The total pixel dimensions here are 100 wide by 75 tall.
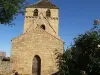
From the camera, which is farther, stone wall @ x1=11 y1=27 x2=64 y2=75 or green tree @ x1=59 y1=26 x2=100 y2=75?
stone wall @ x1=11 y1=27 x2=64 y2=75

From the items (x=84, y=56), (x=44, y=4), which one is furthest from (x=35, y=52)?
(x=84, y=56)

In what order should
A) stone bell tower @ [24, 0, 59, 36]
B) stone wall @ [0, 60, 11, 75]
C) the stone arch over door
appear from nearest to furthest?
stone wall @ [0, 60, 11, 75] → the stone arch over door → stone bell tower @ [24, 0, 59, 36]

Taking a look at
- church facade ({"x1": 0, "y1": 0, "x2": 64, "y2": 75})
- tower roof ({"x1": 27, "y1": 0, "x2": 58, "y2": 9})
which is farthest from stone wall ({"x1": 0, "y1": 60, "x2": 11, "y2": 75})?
tower roof ({"x1": 27, "y1": 0, "x2": 58, "y2": 9})

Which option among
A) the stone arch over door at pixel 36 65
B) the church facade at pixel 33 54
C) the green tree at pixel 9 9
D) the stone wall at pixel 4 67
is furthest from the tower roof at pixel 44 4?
the green tree at pixel 9 9

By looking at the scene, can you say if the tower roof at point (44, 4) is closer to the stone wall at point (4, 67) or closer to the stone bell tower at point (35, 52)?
the stone bell tower at point (35, 52)

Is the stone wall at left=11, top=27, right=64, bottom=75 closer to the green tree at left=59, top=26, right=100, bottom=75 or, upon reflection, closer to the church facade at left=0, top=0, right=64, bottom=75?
the church facade at left=0, top=0, right=64, bottom=75

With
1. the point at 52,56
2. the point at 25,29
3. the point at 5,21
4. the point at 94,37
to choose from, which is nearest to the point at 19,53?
the point at 52,56

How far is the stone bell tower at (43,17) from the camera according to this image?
158 ft

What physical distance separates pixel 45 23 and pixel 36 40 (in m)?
10.2

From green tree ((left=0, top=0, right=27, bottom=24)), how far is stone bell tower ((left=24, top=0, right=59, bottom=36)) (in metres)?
28.0

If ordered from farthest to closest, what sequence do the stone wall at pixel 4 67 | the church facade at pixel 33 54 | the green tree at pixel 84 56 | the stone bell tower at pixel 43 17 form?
the stone bell tower at pixel 43 17, the church facade at pixel 33 54, the stone wall at pixel 4 67, the green tree at pixel 84 56

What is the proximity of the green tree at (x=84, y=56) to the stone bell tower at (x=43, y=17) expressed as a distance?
102ft

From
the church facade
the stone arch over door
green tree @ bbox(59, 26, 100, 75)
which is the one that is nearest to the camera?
green tree @ bbox(59, 26, 100, 75)

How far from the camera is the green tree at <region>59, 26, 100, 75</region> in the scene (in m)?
15.7
